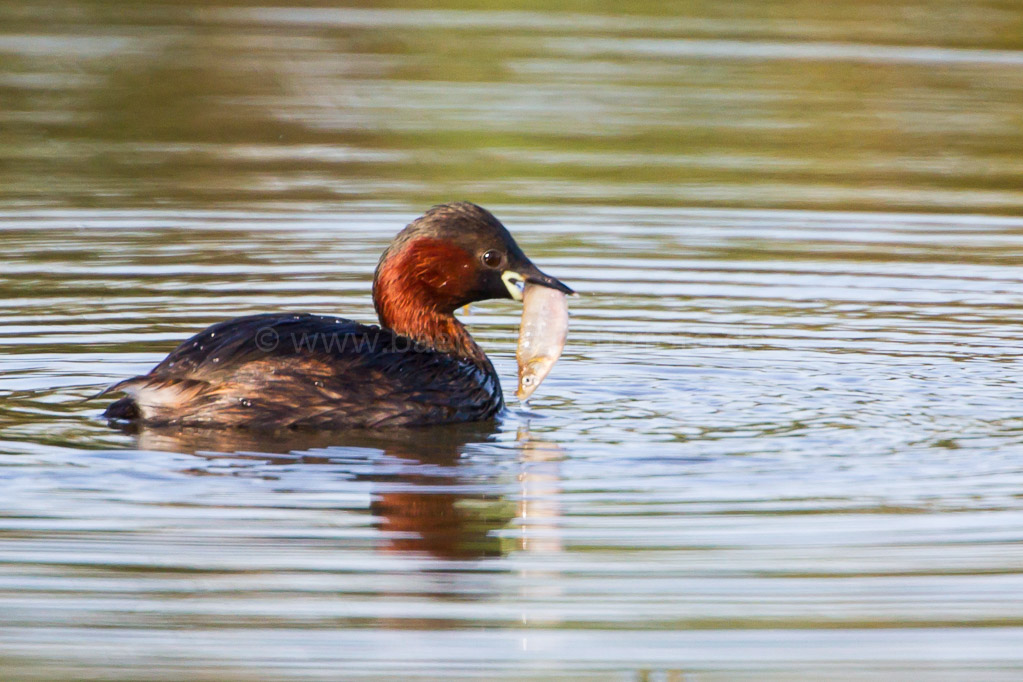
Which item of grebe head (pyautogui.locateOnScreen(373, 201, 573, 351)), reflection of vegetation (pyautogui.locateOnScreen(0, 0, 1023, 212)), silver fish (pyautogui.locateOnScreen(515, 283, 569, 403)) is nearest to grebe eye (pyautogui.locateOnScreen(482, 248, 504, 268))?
grebe head (pyautogui.locateOnScreen(373, 201, 573, 351))

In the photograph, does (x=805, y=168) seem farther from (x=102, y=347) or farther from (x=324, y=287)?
(x=102, y=347)

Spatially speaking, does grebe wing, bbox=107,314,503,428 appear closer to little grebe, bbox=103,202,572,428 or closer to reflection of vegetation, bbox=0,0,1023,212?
little grebe, bbox=103,202,572,428

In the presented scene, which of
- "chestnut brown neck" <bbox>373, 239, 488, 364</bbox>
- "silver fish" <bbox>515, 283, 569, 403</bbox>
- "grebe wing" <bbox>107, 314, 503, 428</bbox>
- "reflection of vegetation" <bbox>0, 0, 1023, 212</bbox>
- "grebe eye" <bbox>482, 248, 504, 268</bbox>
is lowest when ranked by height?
"grebe wing" <bbox>107, 314, 503, 428</bbox>

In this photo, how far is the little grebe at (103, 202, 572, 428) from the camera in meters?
7.50

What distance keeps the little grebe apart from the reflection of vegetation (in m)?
5.13

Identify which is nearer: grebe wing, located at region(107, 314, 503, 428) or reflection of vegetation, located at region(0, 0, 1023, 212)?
grebe wing, located at region(107, 314, 503, 428)

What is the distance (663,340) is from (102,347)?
2.89m

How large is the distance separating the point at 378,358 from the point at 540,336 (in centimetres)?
72

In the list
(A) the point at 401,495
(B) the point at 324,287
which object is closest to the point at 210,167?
(B) the point at 324,287

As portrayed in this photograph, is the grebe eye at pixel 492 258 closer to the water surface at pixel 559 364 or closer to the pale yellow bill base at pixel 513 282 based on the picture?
the pale yellow bill base at pixel 513 282

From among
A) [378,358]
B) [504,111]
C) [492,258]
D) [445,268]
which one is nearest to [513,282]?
[492,258]

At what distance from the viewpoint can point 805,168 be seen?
14.9 m

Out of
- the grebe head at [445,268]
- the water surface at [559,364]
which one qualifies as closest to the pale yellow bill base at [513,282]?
the grebe head at [445,268]

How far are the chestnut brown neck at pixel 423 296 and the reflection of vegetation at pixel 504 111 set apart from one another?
5073 mm
